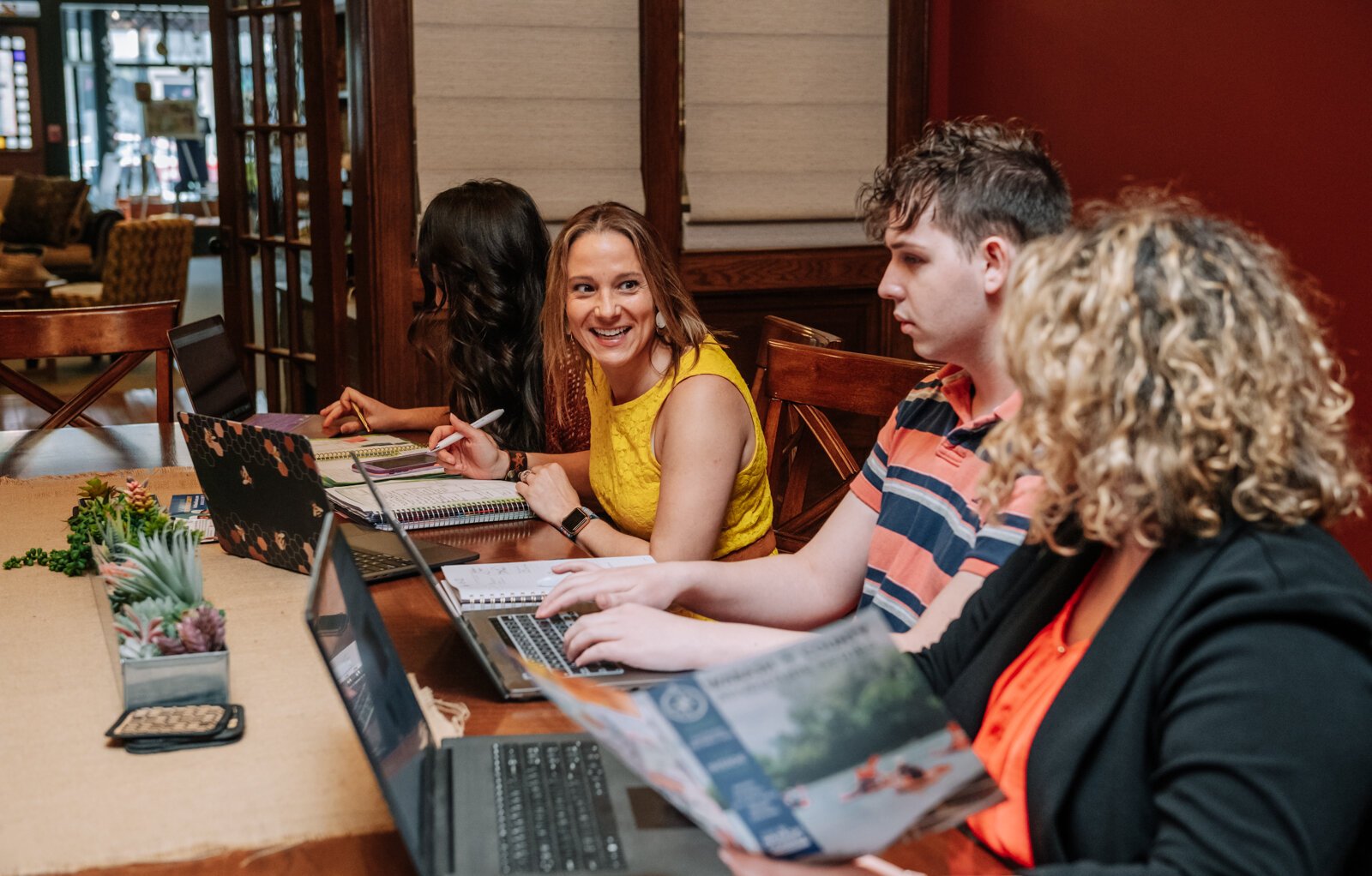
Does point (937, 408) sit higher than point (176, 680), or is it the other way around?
point (937, 408)

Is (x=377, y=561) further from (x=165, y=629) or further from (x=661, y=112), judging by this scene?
(x=661, y=112)

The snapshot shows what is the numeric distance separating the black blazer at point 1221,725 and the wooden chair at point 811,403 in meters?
1.18

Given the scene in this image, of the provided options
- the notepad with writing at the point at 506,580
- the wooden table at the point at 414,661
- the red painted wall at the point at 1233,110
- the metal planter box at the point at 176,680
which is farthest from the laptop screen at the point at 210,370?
the red painted wall at the point at 1233,110

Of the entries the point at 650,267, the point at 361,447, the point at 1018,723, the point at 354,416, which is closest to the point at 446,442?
the point at 361,447

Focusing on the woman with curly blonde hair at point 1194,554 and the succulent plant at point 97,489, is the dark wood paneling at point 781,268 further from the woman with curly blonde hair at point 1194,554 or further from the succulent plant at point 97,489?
the woman with curly blonde hair at point 1194,554

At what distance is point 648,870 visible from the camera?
38.0 inches

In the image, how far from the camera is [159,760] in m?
1.23

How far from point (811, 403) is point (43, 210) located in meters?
9.62

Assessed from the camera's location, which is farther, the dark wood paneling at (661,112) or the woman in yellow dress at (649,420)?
the dark wood paneling at (661,112)

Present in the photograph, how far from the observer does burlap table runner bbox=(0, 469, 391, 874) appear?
3.56 ft

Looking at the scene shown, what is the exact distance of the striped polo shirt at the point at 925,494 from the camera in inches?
61.5

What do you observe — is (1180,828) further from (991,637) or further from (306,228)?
(306,228)

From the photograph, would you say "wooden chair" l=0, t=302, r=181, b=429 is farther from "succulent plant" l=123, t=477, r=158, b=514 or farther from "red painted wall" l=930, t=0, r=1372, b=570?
"red painted wall" l=930, t=0, r=1372, b=570

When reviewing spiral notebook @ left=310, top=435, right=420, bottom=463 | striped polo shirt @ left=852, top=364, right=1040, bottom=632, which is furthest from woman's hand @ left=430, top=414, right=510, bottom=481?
striped polo shirt @ left=852, top=364, right=1040, bottom=632
